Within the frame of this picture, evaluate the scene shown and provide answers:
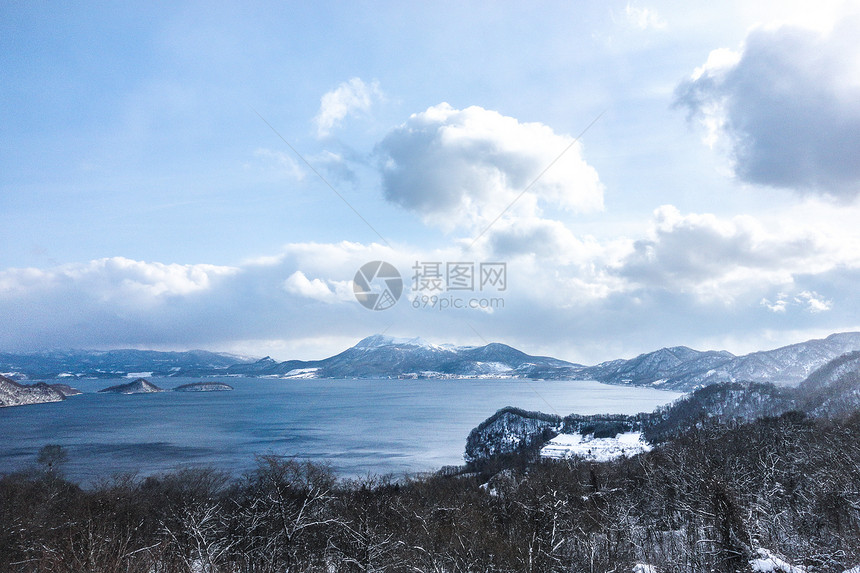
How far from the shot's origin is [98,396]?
192 metres

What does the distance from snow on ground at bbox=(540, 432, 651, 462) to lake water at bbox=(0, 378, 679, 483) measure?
18517 mm

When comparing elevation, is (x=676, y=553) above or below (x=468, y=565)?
below

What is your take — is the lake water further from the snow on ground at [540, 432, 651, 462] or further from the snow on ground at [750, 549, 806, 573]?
the snow on ground at [750, 549, 806, 573]

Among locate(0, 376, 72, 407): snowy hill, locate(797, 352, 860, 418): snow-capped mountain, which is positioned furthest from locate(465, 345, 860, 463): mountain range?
locate(0, 376, 72, 407): snowy hill

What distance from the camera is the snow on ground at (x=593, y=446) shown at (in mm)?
78256

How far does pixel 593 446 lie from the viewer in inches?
3526

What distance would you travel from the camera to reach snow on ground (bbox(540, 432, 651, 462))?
257 ft

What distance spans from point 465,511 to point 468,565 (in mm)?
14715

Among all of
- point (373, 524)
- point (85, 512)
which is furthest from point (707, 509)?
point (85, 512)

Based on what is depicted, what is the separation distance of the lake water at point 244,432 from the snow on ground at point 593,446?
18.5m

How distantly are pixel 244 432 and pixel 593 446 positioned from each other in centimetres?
7469

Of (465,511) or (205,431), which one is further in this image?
(205,431)

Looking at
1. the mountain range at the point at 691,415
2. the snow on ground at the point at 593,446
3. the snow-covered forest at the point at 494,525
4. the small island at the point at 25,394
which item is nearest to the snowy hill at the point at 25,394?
the small island at the point at 25,394

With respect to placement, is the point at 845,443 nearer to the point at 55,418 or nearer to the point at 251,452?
the point at 251,452
